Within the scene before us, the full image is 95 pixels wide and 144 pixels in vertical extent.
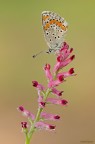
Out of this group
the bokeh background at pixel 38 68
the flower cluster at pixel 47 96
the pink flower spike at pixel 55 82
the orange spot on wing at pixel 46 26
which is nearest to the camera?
the flower cluster at pixel 47 96

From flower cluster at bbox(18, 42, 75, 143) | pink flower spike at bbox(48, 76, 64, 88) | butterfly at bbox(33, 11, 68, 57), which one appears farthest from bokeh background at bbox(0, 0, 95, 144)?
pink flower spike at bbox(48, 76, 64, 88)

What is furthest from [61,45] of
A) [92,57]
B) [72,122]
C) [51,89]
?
[92,57]

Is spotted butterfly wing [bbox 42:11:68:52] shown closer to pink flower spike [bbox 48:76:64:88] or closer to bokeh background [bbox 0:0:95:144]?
pink flower spike [bbox 48:76:64:88]

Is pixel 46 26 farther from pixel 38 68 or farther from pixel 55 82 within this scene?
pixel 38 68

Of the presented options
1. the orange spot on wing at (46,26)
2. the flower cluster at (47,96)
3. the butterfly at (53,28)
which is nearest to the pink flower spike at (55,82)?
the flower cluster at (47,96)

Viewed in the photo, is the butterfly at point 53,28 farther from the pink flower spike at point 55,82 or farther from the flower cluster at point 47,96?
the pink flower spike at point 55,82
